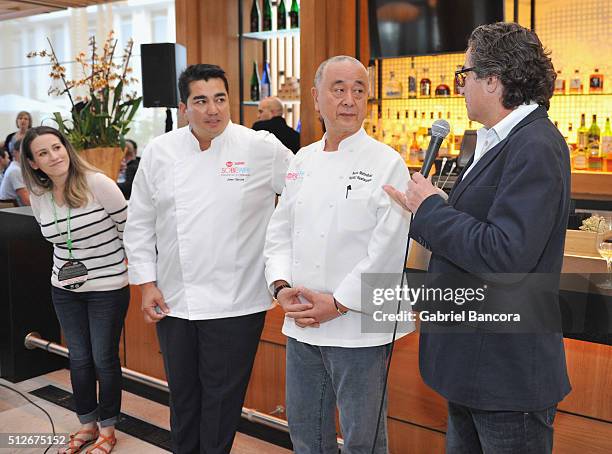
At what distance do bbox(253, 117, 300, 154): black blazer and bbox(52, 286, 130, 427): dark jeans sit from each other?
2.31 metres

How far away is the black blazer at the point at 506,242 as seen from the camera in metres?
1.38

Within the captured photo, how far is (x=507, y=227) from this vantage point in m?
1.38

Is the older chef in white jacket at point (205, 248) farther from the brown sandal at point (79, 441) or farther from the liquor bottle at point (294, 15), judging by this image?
the liquor bottle at point (294, 15)

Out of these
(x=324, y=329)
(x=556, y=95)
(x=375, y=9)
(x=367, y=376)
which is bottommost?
(x=367, y=376)

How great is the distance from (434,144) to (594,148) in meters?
3.61

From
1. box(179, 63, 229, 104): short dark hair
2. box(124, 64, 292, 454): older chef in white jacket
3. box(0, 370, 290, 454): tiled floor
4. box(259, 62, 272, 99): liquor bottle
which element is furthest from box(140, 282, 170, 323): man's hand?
box(259, 62, 272, 99): liquor bottle

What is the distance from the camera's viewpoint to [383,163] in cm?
195

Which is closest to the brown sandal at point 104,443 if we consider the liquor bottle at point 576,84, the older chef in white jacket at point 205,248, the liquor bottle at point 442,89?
the older chef in white jacket at point 205,248

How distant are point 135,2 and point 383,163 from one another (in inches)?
311

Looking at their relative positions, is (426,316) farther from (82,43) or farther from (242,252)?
(82,43)

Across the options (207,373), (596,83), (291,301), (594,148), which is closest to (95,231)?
(207,373)

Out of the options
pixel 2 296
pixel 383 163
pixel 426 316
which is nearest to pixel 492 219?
pixel 426 316

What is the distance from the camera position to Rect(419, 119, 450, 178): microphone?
5.23 ft

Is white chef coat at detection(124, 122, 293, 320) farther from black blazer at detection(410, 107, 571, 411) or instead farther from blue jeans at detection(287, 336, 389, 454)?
black blazer at detection(410, 107, 571, 411)
